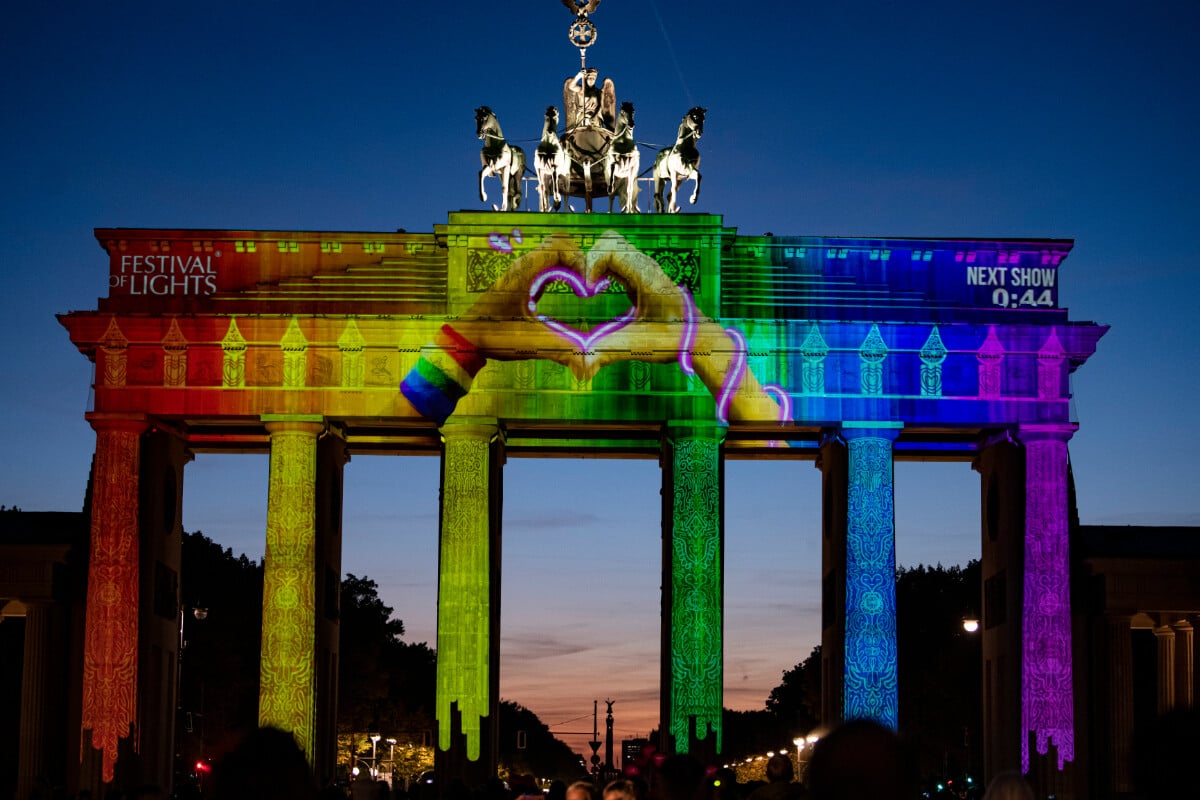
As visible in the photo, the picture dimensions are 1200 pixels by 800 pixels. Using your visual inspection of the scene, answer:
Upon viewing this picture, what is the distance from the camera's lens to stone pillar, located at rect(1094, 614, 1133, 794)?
190 feet

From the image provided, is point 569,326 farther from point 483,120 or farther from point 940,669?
point 940,669

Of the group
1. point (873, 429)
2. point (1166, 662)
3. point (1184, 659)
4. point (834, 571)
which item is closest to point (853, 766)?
point (873, 429)

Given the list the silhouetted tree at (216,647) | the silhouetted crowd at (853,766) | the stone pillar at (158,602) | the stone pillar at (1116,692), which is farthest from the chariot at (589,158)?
the silhouetted crowd at (853,766)

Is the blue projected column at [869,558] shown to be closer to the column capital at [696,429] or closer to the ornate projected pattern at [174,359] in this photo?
the column capital at [696,429]

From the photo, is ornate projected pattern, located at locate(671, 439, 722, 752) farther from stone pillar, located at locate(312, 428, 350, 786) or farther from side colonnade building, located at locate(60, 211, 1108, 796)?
stone pillar, located at locate(312, 428, 350, 786)

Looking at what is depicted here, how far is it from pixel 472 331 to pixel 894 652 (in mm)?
15639

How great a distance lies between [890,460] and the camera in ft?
192

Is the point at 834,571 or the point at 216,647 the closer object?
the point at 834,571

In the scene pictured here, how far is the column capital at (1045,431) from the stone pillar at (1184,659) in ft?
27.7

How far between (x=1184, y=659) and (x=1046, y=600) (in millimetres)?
7593

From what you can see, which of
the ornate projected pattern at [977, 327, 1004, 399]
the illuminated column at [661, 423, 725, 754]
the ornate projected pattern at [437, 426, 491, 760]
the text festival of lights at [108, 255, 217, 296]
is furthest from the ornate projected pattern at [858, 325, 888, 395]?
the text festival of lights at [108, 255, 217, 296]

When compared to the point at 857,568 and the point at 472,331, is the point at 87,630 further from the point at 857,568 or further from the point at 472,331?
the point at 857,568

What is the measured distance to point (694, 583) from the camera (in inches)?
2299

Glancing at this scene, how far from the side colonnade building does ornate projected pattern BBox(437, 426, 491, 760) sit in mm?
67
